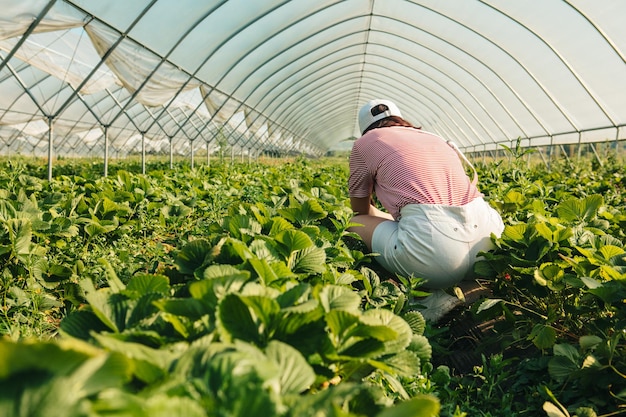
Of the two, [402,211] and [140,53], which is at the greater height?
[140,53]

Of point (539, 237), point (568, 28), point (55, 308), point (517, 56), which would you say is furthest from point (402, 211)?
point (517, 56)

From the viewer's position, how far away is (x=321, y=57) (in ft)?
50.8

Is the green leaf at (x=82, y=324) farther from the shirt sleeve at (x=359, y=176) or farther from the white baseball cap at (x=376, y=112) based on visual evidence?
the white baseball cap at (x=376, y=112)

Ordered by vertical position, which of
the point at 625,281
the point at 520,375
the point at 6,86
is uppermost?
the point at 6,86

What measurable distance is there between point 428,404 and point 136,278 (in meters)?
0.86

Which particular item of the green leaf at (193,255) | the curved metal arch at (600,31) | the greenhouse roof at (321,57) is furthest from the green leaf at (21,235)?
the curved metal arch at (600,31)

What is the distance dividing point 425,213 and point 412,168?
0.30 metres

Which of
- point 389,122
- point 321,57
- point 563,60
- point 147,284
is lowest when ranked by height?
point 147,284

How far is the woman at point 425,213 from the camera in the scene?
3027 mm

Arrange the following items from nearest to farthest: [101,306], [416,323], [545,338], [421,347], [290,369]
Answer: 1. [290,369]
2. [101,306]
3. [421,347]
4. [416,323]
5. [545,338]

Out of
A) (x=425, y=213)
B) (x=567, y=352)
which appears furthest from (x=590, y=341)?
(x=425, y=213)

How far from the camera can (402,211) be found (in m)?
3.24

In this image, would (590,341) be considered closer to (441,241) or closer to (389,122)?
(441,241)

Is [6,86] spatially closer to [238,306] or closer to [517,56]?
[517,56]
